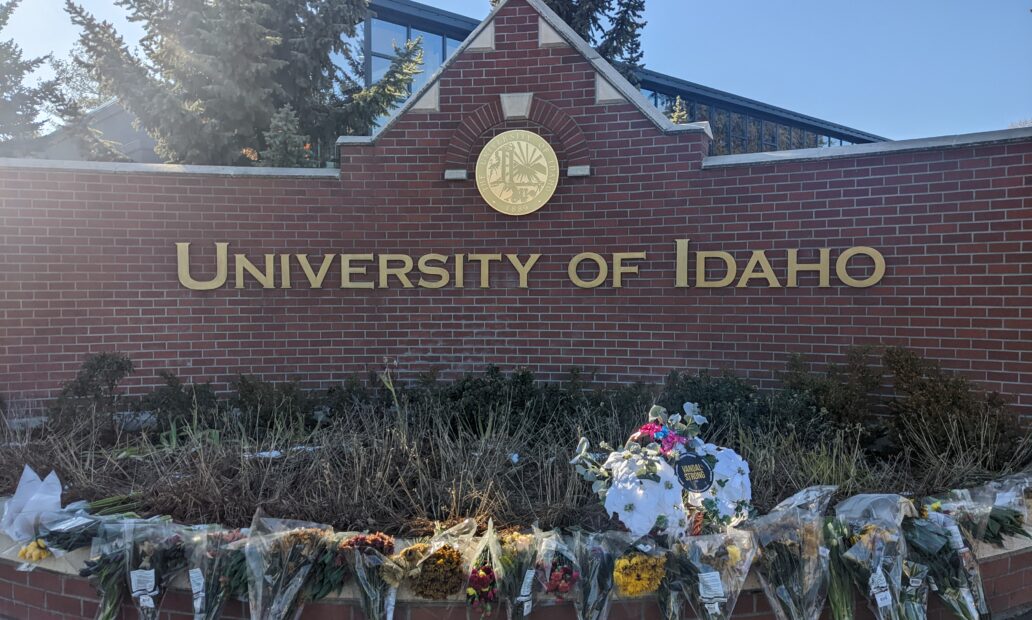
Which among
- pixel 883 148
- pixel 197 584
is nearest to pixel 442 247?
pixel 883 148

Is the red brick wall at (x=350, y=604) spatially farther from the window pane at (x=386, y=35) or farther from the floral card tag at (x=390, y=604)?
the window pane at (x=386, y=35)

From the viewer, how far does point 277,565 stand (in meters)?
3.13

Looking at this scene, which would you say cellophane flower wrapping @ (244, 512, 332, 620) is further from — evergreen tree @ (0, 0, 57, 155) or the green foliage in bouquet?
evergreen tree @ (0, 0, 57, 155)

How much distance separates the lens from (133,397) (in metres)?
6.56

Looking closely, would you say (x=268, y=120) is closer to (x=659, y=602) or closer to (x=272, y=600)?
(x=272, y=600)

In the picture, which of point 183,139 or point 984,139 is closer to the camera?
point 984,139

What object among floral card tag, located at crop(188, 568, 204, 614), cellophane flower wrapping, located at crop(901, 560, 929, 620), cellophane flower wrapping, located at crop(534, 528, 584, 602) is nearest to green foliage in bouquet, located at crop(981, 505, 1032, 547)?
cellophane flower wrapping, located at crop(901, 560, 929, 620)

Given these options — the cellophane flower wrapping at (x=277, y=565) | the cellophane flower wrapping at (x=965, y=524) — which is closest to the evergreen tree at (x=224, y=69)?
the cellophane flower wrapping at (x=277, y=565)

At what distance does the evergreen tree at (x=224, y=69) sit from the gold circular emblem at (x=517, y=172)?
175 inches

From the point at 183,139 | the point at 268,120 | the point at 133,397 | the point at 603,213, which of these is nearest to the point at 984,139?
the point at 603,213

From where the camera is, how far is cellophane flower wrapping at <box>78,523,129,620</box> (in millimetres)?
3234

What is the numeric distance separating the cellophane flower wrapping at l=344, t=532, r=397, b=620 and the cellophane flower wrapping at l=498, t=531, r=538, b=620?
510mm

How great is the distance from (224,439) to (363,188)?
9.49 feet

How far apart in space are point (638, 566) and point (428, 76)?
17.4m
